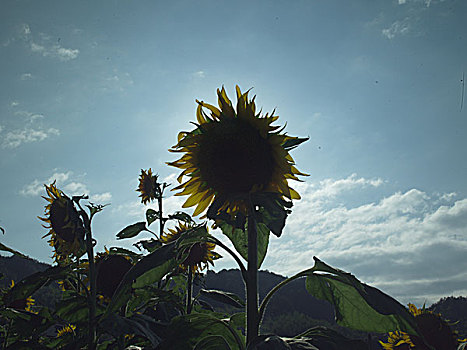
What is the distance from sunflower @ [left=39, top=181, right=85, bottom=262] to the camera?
2.52 m

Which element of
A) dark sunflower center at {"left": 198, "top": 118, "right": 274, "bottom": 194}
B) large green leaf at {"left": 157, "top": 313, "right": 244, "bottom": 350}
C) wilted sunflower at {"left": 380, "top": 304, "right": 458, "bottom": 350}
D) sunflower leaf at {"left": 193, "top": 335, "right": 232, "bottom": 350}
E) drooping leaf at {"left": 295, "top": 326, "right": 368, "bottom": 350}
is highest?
dark sunflower center at {"left": 198, "top": 118, "right": 274, "bottom": 194}

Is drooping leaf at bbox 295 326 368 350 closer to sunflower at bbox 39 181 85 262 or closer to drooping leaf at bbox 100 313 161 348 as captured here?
drooping leaf at bbox 100 313 161 348

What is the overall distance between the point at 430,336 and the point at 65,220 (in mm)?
2299

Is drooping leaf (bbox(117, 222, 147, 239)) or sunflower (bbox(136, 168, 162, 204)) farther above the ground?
sunflower (bbox(136, 168, 162, 204))

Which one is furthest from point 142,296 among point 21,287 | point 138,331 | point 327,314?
point 327,314

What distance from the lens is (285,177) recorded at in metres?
1.61

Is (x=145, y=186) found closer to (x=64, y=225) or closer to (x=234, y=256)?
(x=64, y=225)

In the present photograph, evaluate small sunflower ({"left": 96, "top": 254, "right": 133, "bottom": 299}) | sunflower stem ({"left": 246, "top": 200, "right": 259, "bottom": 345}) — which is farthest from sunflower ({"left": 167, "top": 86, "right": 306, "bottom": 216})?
small sunflower ({"left": 96, "top": 254, "right": 133, "bottom": 299})

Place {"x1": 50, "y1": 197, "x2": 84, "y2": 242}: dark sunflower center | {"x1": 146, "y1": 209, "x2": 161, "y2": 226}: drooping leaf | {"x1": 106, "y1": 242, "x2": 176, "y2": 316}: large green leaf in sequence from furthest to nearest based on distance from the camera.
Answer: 1. {"x1": 146, "y1": 209, "x2": 161, "y2": 226}: drooping leaf
2. {"x1": 50, "y1": 197, "x2": 84, "y2": 242}: dark sunflower center
3. {"x1": 106, "y1": 242, "x2": 176, "y2": 316}: large green leaf

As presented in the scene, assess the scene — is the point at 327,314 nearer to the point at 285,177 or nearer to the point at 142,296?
the point at 142,296

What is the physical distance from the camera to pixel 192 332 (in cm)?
130

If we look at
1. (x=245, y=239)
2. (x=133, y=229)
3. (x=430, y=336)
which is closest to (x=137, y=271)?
(x=245, y=239)

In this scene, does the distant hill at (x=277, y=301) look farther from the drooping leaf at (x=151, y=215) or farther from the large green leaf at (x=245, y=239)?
the large green leaf at (x=245, y=239)

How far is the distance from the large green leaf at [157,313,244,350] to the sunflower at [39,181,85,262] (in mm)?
1384
